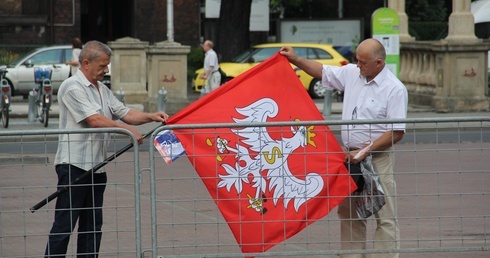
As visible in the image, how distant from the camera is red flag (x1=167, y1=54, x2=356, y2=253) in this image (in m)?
6.81

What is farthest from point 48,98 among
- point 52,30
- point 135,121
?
point 52,30

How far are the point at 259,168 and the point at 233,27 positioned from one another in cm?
2974

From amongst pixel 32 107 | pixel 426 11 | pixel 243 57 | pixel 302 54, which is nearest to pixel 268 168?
pixel 32 107

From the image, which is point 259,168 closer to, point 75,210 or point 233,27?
point 75,210

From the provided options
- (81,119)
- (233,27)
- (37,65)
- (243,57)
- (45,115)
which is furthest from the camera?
(233,27)

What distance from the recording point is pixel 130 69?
27734mm

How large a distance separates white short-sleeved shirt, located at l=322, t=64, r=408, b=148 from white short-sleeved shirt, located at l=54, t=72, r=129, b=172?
163cm

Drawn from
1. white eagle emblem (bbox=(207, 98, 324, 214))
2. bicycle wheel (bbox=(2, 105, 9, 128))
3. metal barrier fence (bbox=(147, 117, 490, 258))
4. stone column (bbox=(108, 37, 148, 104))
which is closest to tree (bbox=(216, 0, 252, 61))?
stone column (bbox=(108, 37, 148, 104))

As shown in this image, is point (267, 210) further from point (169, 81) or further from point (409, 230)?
point (169, 81)

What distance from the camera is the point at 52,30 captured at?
4422 centimetres

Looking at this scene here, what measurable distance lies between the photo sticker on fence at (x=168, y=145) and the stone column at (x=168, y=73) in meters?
18.1

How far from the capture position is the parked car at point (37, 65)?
32031 millimetres

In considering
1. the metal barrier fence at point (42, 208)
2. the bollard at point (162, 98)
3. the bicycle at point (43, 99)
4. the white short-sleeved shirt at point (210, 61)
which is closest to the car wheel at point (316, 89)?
the white short-sleeved shirt at point (210, 61)

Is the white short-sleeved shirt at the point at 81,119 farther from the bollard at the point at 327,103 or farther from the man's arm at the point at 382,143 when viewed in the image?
the bollard at the point at 327,103
